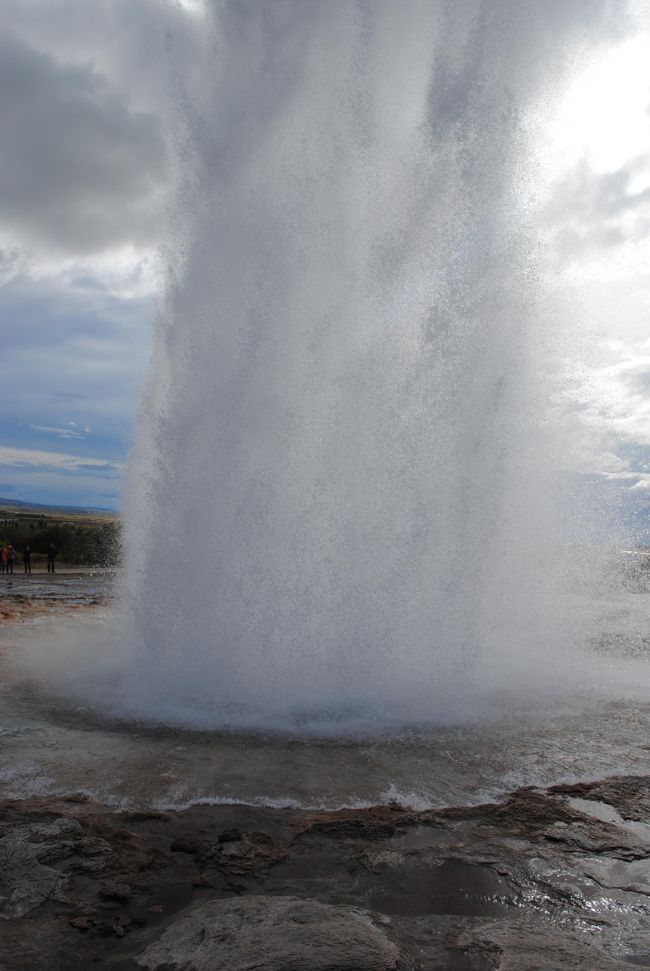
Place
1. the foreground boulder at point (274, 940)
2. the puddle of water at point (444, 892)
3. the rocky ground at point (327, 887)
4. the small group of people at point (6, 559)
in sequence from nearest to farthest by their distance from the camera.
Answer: the foreground boulder at point (274, 940)
the rocky ground at point (327, 887)
the puddle of water at point (444, 892)
the small group of people at point (6, 559)


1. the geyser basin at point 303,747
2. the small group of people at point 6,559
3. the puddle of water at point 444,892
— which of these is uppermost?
the small group of people at point 6,559

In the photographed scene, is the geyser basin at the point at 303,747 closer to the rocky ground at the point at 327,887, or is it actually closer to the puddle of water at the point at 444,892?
the rocky ground at the point at 327,887

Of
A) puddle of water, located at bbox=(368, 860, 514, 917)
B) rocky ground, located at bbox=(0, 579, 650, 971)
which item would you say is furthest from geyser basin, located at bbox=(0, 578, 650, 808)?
puddle of water, located at bbox=(368, 860, 514, 917)

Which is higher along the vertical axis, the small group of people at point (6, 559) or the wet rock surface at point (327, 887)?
the small group of people at point (6, 559)

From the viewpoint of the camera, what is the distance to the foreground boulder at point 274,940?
9.59ft

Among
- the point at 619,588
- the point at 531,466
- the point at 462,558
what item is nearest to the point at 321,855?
the point at 462,558

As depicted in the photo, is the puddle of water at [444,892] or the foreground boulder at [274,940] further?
the puddle of water at [444,892]

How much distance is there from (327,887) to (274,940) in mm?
704

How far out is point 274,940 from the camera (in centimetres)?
307

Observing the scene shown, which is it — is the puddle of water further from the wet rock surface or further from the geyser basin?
the geyser basin

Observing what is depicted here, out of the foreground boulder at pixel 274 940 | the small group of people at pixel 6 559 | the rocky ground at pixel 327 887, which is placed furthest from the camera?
the small group of people at pixel 6 559

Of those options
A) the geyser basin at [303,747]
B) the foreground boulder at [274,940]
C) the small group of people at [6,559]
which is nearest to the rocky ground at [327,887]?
the foreground boulder at [274,940]

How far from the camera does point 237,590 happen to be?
8156 mm

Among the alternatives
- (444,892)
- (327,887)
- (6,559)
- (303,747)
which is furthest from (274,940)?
(6,559)
